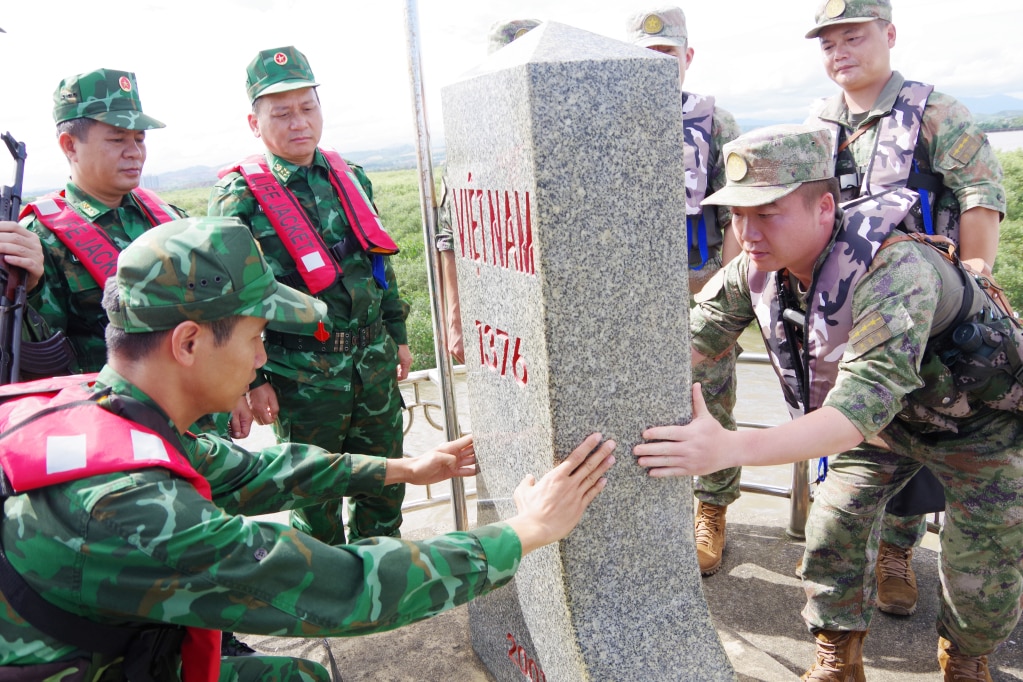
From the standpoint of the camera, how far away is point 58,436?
1.73 meters

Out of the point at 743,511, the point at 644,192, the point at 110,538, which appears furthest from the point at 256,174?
the point at 743,511

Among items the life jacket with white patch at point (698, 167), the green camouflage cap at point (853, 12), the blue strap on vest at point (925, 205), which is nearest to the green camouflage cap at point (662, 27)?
the life jacket with white patch at point (698, 167)

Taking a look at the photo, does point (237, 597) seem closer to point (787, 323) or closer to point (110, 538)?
point (110, 538)

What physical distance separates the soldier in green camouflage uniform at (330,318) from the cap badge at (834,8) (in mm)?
2255

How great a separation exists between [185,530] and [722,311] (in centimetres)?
215

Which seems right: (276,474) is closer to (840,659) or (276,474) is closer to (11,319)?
(11,319)

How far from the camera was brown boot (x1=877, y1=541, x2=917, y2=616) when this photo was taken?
3.53 m

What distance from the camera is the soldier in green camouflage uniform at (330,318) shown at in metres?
3.56

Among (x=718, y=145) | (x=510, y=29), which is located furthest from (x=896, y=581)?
(x=510, y=29)

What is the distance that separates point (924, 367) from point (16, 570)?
2.57m

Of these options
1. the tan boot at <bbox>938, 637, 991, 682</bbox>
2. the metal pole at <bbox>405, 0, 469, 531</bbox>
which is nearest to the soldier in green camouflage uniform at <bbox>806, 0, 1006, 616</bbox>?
the tan boot at <bbox>938, 637, 991, 682</bbox>

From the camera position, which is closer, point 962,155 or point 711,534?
point 962,155

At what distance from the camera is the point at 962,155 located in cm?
360

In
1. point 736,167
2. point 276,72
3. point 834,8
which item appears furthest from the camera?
point 834,8
